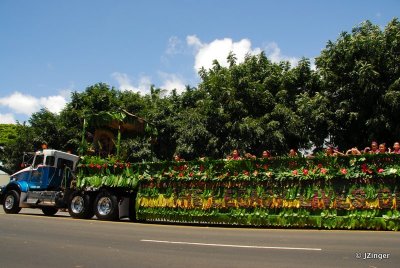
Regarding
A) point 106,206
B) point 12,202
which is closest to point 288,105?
point 106,206

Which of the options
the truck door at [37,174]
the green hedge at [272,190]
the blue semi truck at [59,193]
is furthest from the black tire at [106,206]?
the truck door at [37,174]

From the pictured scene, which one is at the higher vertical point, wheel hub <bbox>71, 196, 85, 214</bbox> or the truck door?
the truck door

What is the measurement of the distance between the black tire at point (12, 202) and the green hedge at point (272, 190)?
4.96m

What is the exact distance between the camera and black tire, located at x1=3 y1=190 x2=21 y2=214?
17.9m

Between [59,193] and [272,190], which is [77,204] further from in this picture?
[272,190]

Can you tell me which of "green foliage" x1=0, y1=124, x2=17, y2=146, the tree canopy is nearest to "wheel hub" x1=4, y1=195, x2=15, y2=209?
the tree canopy

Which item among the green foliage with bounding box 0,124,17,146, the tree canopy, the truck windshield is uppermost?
the green foliage with bounding box 0,124,17,146

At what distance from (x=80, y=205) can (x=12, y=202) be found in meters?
3.91

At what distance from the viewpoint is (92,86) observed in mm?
34594

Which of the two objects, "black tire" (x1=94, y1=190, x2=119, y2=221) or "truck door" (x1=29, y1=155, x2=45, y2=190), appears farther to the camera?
"truck door" (x1=29, y1=155, x2=45, y2=190)

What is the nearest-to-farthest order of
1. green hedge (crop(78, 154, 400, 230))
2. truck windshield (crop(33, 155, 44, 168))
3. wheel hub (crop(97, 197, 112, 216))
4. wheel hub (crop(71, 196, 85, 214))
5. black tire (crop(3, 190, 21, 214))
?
green hedge (crop(78, 154, 400, 230))
wheel hub (crop(97, 197, 112, 216))
wheel hub (crop(71, 196, 85, 214))
truck windshield (crop(33, 155, 44, 168))
black tire (crop(3, 190, 21, 214))

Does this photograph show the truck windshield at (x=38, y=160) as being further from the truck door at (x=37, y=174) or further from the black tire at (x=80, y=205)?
the black tire at (x=80, y=205)

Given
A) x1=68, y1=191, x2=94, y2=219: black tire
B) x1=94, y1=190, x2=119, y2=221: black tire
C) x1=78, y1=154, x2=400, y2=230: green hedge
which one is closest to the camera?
x1=78, y1=154, x2=400, y2=230: green hedge

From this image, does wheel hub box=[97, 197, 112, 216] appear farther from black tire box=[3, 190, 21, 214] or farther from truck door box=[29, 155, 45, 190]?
black tire box=[3, 190, 21, 214]
